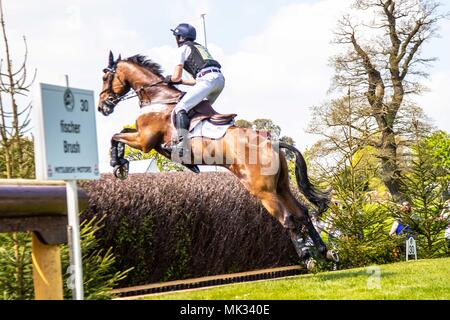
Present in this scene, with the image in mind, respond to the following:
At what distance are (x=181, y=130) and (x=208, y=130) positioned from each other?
0.33 m

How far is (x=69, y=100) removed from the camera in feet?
15.6

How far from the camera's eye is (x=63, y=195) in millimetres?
5117

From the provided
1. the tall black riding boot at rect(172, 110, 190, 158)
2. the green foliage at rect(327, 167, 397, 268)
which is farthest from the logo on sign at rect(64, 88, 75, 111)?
the green foliage at rect(327, 167, 397, 268)

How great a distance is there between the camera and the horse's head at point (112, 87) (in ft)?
30.8

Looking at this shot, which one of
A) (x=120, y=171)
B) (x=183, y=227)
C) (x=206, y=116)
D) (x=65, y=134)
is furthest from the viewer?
(x=183, y=227)

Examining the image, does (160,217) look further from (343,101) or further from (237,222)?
(343,101)

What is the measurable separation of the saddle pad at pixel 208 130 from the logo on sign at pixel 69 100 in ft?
13.3

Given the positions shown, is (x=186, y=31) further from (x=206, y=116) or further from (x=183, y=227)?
(x=183, y=227)

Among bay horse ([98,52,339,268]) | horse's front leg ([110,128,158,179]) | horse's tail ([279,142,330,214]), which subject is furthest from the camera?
horse's tail ([279,142,330,214])

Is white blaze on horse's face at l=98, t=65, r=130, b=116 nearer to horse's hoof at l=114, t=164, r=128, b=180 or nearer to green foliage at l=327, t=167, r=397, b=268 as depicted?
horse's hoof at l=114, t=164, r=128, b=180

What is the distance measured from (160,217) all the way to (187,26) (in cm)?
295

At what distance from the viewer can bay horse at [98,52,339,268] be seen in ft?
28.3

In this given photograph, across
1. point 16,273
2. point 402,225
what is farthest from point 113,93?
point 402,225
